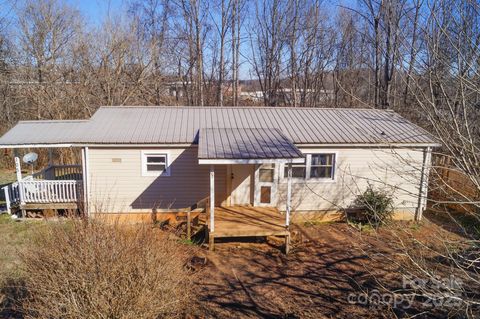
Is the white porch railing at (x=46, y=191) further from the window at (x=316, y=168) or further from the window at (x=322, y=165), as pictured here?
the window at (x=322, y=165)

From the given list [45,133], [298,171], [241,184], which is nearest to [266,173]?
[241,184]

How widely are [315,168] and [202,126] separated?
166 inches

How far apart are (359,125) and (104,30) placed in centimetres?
1883

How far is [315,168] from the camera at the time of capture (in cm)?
1072

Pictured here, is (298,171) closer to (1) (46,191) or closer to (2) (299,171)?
(2) (299,171)

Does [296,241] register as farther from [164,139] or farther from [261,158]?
[164,139]

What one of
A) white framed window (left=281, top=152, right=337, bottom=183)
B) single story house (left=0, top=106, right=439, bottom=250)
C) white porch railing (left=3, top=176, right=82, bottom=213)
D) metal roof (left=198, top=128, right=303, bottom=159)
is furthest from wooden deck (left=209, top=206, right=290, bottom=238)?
white porch railing (left=3, top=176, right=82, bottom=213)

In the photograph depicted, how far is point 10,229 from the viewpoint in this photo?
32.2ft

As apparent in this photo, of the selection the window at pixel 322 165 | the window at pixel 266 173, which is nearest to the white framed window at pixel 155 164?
the window at pixel 266 173

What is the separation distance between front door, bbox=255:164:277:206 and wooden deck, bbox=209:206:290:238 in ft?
1.30

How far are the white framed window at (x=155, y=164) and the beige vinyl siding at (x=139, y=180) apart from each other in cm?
11

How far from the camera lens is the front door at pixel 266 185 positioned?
10.4 m

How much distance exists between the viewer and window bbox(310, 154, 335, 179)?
1065 centimetres

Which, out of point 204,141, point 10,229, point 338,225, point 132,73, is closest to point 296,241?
point 338,225
